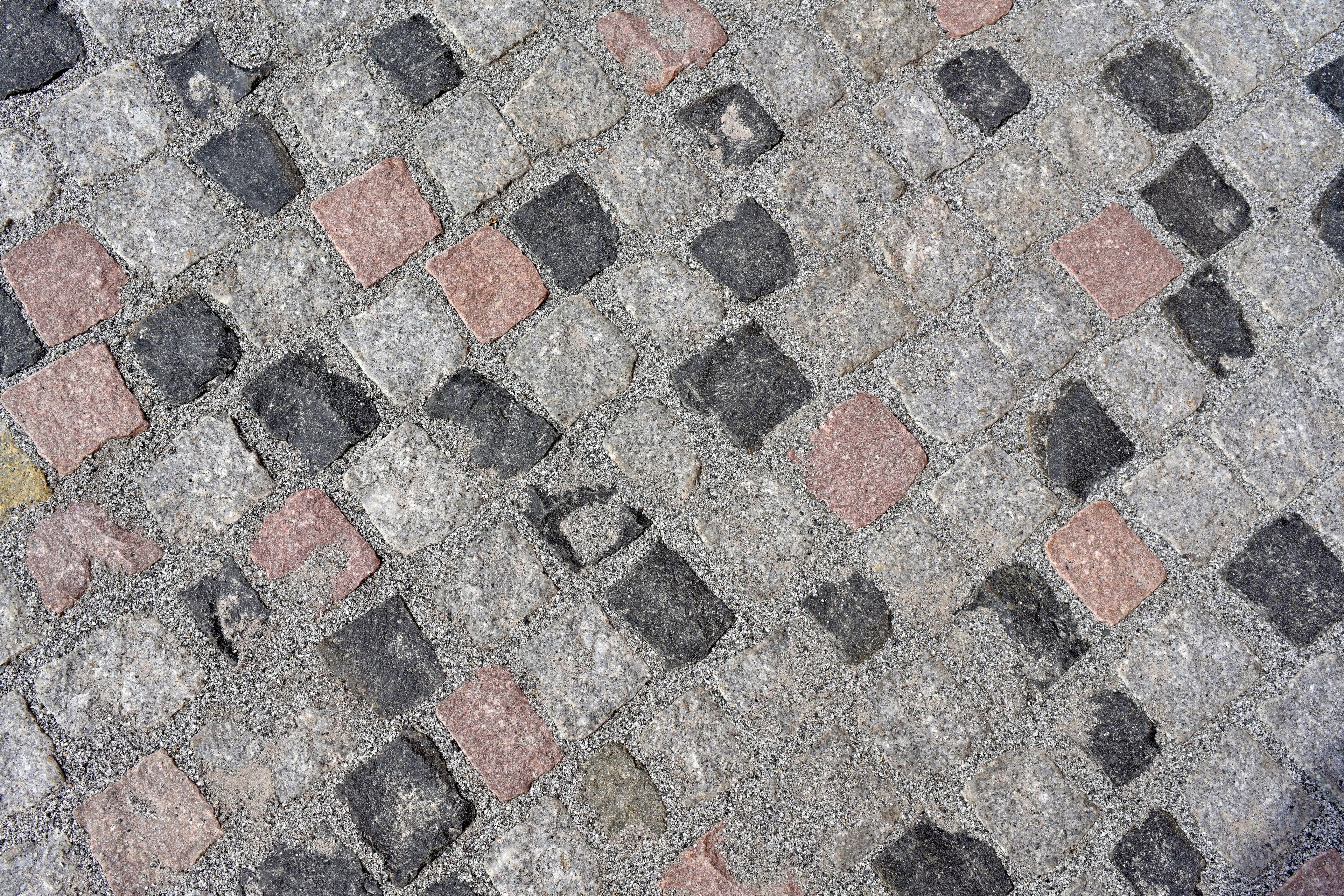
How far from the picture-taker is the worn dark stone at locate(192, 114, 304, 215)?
2.01 meters

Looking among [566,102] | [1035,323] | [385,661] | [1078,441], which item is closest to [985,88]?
[1035,323]

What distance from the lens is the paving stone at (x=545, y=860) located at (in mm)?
1841

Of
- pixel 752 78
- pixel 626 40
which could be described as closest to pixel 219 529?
pixel 626 40

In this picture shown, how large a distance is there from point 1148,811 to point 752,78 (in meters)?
1.85

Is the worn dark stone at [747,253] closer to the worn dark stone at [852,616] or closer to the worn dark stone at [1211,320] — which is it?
the worn dark stone at [852,616]

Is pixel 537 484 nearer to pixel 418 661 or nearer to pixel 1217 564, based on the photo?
pixel 418 661

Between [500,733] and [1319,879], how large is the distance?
1826 mm

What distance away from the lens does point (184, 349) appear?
1954 mm

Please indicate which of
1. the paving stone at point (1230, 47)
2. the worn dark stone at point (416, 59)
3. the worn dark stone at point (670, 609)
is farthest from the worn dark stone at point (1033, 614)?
the worn dark stone at point (416, 59)

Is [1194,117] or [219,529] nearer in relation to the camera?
[219,529]

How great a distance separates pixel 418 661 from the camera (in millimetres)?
1897

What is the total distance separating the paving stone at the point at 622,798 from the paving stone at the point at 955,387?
3.22ft

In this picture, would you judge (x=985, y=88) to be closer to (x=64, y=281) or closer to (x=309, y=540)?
(x=309, y=540)

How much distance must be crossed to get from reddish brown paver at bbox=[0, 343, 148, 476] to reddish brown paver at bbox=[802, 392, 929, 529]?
4.81 ft
